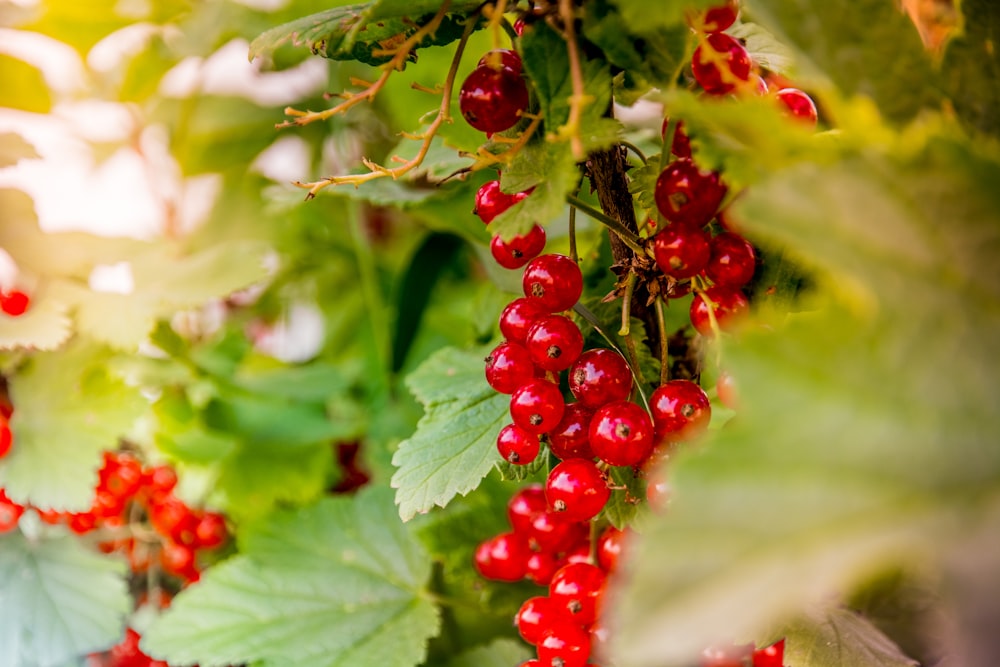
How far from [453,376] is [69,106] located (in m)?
0.97

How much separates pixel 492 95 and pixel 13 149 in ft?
2.12

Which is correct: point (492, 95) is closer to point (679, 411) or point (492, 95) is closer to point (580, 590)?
point (679, 411)

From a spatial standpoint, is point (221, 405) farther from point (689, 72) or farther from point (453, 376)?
point (689, 72)

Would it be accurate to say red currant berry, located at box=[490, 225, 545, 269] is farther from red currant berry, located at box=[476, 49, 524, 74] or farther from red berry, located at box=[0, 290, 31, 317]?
red berry, located at box=[0, 290, 31, 317]

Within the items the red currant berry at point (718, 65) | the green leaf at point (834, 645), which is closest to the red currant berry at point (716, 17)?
the red currant berry at point (718, 65)

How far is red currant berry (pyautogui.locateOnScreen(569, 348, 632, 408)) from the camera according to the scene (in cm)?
39

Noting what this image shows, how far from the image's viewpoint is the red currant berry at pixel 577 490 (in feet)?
1.27

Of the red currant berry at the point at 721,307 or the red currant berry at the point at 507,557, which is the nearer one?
the red currant berry at the point at 721,307

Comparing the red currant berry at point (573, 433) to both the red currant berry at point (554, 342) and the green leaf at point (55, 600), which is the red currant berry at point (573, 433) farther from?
the green leaf at point (55, 600)

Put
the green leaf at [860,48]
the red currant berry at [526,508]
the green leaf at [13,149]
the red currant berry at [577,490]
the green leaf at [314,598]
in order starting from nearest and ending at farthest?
the green leaf at [860,48] → the red currant berry at [577,490] → the red currant berry at [526,508] → the green leaf at [314,598] → the green leaf at [13,149]

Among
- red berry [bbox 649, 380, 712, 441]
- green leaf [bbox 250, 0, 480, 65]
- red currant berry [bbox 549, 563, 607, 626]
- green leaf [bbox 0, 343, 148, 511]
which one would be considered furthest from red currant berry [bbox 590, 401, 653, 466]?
green leaf [bbox 0, 343, 148, 511]

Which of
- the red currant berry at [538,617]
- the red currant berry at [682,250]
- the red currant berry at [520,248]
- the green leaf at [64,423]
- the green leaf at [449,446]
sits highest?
the red currant berry at [682,250]

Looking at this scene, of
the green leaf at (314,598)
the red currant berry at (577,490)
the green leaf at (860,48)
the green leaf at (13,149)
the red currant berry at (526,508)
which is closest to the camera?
the green leaf at (860,48)

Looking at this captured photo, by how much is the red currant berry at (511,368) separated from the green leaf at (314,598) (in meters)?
0.29
